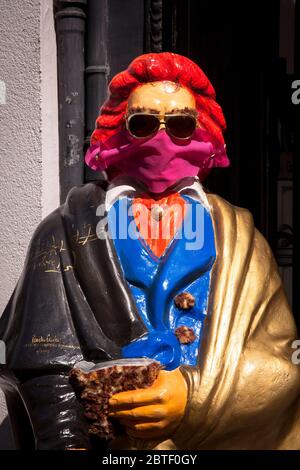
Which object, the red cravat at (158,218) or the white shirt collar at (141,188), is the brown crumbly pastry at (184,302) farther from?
the white shirt collar at (141,188)

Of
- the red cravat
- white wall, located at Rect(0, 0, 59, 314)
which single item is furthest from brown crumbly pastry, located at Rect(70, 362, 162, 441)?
white wall, located at Rect(0, 0, 59, 314)

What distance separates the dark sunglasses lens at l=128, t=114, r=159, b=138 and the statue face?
1 centimetres

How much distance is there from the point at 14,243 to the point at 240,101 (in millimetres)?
1347

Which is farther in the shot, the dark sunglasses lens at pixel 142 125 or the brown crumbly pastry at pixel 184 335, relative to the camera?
the dark sunglasses lens at pixel 142 125

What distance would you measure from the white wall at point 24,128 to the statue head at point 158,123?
2.05 ft

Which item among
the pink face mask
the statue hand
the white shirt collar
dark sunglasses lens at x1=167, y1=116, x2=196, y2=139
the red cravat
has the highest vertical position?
dark sunglasses lens at x1=167, y1=116, x2=196, y2=139

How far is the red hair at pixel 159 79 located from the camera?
2.66 metres

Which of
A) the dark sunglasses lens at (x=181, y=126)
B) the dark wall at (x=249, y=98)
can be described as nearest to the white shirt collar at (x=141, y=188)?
the dark sunglasses lens at (x=181, y=126)

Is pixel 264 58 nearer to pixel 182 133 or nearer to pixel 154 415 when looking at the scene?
pixel 182 133

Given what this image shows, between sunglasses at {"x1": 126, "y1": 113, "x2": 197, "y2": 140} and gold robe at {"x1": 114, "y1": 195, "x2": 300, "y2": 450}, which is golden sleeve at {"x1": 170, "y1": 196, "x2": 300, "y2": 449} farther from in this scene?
sunglasses at {"x1": 126, "y1": 113, "x2": 197, "y2": 140}

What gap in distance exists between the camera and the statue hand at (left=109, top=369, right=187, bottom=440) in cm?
238

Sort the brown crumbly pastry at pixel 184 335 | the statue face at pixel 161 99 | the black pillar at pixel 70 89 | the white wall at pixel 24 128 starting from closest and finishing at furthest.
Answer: the brown crumbly pastry at pixel 184 335
the statue face at pixel 161 99
the white wall at pixel 24 128
the black pillar at pixel 70 89

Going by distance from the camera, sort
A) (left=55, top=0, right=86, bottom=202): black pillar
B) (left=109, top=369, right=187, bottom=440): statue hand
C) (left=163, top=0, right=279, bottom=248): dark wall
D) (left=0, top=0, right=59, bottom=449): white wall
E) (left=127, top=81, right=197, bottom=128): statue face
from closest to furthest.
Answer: (left=109, top=369, right=187, bottom=440): statue hand, (left=127, top=81, right=197, bottom=128): statue face, (left=0, top=0, right=59, bottom=449): white wall, (left=55, top=0, right=86, bottom=202): black pillar, (left=163, top=0, right=279, bottom=248): dark wall

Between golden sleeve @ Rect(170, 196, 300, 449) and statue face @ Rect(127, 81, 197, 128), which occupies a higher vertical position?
statue face @ Rect(127, 81, 197, 128)
